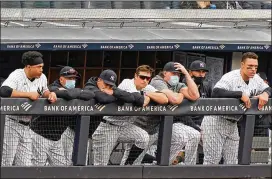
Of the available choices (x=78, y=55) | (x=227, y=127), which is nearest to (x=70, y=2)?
(x=78, y=55)

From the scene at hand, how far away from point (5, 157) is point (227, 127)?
76.1 inches

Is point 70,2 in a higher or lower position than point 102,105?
higher

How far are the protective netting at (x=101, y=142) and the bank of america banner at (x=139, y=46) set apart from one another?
25.9 feet

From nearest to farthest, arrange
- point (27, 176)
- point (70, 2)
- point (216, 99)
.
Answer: point (27, 176), point (216, 99), point (70, 2)

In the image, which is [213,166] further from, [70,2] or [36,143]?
[70,2]

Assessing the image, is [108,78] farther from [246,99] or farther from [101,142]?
[246,99]

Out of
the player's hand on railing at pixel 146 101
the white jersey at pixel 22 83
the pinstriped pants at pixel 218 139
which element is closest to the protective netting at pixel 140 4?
the white jersey at pixel 22 83

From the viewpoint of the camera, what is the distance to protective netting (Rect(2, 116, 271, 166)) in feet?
26.9

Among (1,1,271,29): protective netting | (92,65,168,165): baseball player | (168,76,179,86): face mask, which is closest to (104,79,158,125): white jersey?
(92,65,168,165): baseball player

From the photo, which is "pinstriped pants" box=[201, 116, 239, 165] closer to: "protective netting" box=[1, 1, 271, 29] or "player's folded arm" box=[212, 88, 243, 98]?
"player's folded arm" box=[212, 88, 243, 98]

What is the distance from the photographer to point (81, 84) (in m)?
18.0

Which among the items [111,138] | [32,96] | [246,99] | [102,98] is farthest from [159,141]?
[32,96]

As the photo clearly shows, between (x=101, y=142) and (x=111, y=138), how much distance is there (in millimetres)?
93

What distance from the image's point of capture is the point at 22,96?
7.96m
